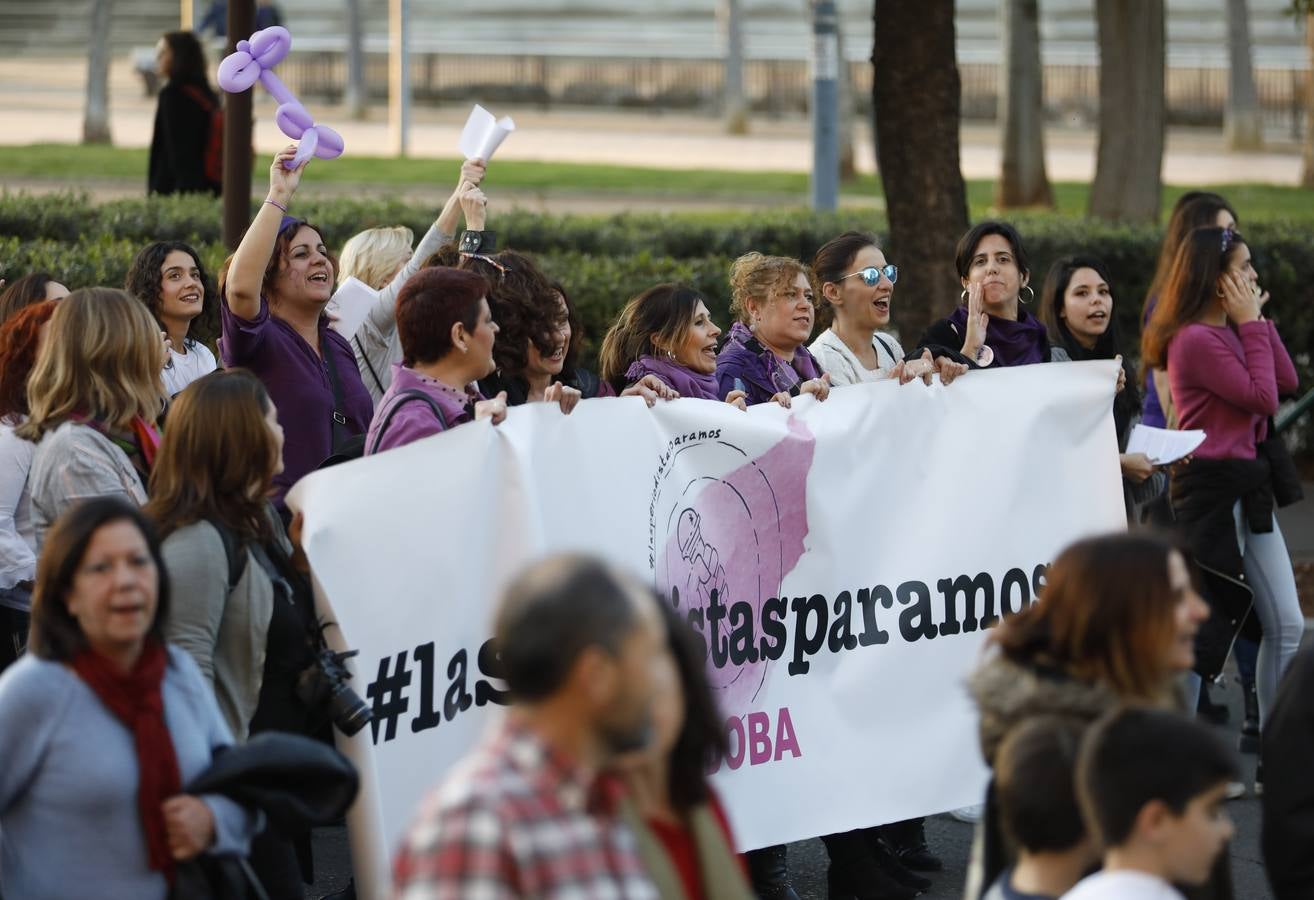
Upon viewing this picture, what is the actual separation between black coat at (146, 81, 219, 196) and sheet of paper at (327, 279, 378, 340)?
21.6 ft

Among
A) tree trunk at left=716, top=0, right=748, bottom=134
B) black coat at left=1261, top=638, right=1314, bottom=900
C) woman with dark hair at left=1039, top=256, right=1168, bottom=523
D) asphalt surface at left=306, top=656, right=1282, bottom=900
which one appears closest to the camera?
black coat at left=1261, top=638, right=1314, bottom=900

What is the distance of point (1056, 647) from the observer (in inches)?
142

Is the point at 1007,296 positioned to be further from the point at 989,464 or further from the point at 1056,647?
the point at 1056,647

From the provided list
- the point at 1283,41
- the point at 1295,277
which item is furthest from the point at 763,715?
the point at 1283,41

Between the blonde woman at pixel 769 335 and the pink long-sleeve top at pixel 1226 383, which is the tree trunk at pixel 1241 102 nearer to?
the pink long-sleeve top at pixel 1226 383

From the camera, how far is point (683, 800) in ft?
9.89

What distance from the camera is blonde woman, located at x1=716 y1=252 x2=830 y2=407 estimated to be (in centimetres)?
627

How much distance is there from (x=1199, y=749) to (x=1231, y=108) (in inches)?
1317

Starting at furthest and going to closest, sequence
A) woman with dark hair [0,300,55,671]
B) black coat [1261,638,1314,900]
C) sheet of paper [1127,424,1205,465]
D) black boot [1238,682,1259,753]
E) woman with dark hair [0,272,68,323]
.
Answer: black boot [1238,682,1259,753] < sheet of paper [1127,424,1205,465] < woman with dark hair [0,272,68,323] < woman with dark hair [0,300,55,671] < black coat [1261,638,1314,900]

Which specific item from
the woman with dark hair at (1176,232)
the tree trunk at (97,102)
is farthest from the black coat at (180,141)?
the tree trunk at (97,102)

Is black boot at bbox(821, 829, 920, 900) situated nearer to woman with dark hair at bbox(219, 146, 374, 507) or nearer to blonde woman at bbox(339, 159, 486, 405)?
woman with dark hair at bbox(219, 146, 374, 507)

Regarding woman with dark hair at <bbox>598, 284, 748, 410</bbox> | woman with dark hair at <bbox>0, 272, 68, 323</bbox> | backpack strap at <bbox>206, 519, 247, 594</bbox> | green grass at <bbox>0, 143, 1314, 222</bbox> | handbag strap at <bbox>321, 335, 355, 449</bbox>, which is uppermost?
green grass at <bbox>0, 143, 1314, 222</bbox>

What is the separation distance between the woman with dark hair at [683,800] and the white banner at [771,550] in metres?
1.97

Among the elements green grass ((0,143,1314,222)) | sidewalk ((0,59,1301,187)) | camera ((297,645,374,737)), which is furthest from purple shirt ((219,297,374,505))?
sidewalk ((0,59,1301,187))
